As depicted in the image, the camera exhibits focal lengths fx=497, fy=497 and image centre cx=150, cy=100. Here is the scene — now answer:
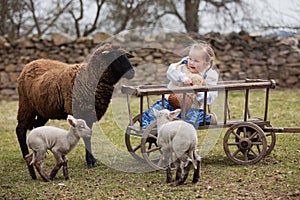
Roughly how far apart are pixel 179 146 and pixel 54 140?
1.29 metres

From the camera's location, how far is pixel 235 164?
5.64 metres

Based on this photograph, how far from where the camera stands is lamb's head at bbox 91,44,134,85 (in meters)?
5.70


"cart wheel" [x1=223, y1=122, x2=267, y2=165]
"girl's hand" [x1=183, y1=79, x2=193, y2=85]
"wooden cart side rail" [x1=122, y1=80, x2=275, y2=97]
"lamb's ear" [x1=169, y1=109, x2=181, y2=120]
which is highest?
"girl's hand" [x1=183, y1=79, x2=193, y2=85]

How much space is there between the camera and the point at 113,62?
18.7 ft

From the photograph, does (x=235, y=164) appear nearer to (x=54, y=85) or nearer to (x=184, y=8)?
(x=54, y=85)

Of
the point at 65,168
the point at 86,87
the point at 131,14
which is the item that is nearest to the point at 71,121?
the point at 65,168

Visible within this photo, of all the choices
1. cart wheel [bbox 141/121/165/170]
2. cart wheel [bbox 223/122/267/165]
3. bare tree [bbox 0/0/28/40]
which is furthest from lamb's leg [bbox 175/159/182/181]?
bare tree [bbox 0/0/28/40]

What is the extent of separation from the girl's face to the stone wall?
26.6 ft

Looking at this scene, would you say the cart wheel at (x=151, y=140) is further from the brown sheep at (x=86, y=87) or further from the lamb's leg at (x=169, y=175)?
the brown sheep at (x=86, y=87)

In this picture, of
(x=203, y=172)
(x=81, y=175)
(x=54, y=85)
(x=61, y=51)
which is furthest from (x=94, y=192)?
(x=61, y=51)

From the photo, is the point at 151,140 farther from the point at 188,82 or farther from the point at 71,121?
the point at 71,121

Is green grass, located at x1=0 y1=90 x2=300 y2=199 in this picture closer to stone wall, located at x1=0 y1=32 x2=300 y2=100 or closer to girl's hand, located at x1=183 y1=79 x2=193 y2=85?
Answer: girl's hand, located at x1=183 y1=79 x2=193 y2=85

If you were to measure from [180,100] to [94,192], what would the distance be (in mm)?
1519

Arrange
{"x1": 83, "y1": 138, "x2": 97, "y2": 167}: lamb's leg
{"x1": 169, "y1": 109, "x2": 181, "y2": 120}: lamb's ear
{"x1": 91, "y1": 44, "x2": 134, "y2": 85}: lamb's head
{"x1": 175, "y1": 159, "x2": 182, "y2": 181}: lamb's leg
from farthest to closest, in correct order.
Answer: {"x1": 83, "y1": 138, "x2": 97, "y2": 167}: lamb's leg < {"x1": 91, "y1": 44, "x2": 134, "y2": 85}: lamb's head < {"x1": 169, "y1": 109, "x2": 181, "y2": 120}: lamb's ear < {"x1": 175, "y1": 159, "x2": 182, "y2": 181}: lamb's leg
